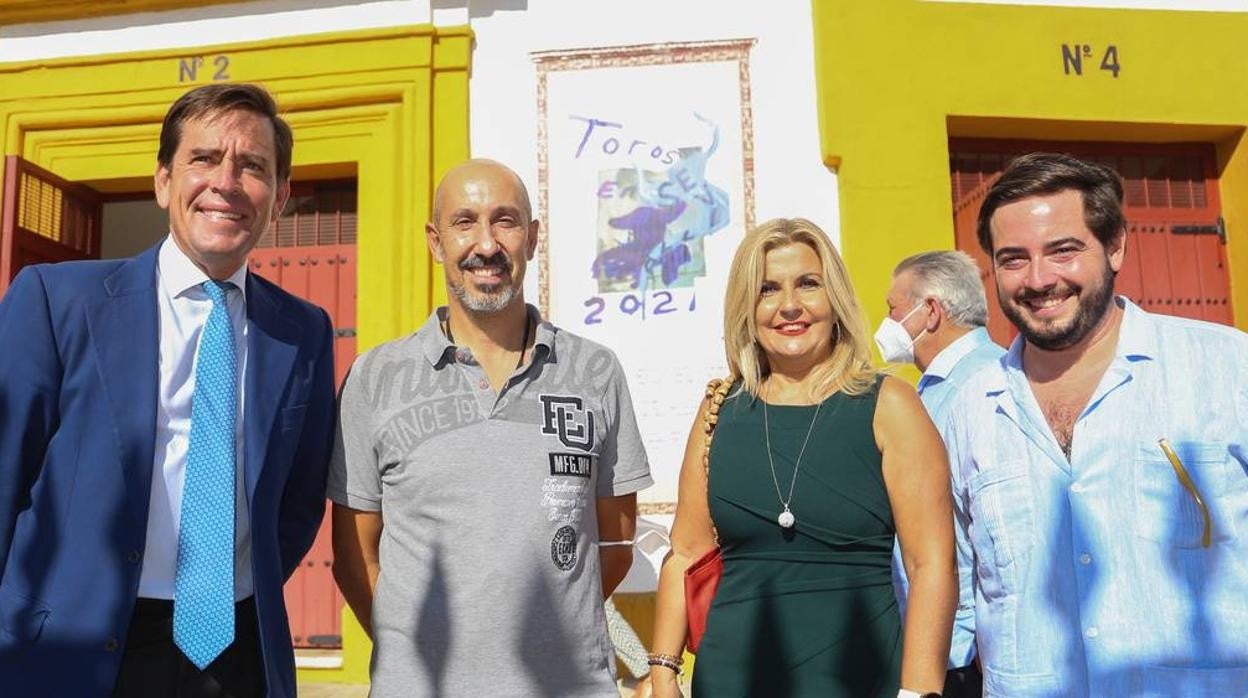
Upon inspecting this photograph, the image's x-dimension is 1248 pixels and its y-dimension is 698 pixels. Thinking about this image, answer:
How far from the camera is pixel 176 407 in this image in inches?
76.8

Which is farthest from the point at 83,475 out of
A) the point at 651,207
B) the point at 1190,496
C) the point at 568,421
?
the point at 651,207

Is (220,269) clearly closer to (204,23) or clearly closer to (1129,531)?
(1129,531)

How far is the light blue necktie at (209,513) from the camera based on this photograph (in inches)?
71.6

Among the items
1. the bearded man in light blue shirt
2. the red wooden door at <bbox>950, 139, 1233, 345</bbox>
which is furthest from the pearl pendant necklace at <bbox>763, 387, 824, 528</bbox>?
the red wooden door at <bbox>950, 139, 1233, 345</bbox>

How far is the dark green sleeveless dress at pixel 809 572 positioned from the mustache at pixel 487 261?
2.47ft

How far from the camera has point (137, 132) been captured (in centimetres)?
605

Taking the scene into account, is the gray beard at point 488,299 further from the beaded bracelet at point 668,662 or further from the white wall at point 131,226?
the white wall at point 131,226

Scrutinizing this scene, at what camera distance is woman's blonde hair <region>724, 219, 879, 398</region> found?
6.70ft

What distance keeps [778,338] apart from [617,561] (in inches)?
30.5

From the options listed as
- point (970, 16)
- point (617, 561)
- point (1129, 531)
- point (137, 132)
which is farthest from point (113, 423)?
point (970, 16)

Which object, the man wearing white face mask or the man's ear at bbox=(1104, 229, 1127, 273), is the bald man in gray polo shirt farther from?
the man wearing white face mask

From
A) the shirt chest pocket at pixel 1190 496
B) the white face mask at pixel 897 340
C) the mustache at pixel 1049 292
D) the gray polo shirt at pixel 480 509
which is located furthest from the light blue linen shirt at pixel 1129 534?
the white face mask at pixel 897 340

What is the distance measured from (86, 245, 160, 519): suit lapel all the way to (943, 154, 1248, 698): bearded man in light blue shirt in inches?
69.6

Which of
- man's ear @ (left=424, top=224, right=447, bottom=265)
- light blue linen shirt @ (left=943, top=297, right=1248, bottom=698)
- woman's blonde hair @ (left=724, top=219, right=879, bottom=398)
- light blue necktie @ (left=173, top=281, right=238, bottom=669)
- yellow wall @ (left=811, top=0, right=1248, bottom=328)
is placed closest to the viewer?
light blue linen shirt @ (left=943, top=297, right=1248, bottom=698)
